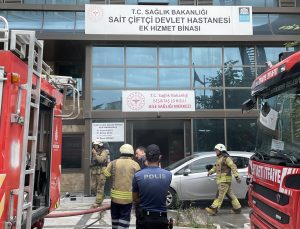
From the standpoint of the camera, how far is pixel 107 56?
15.3 metres

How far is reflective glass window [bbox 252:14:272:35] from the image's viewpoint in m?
15.8

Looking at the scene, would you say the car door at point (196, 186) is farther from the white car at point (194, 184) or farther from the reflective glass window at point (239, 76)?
the reflective glass window at point (239, 76)

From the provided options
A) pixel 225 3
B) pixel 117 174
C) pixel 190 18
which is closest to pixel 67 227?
pixel 117 174

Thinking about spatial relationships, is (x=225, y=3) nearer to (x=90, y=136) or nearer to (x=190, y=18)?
(x=190, y=18)

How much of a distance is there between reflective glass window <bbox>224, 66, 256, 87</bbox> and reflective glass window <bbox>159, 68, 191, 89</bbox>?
1.42 metres

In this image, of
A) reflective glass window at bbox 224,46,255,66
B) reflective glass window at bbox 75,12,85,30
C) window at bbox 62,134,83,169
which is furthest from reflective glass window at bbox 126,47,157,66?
window at bbox 62,134,83,169

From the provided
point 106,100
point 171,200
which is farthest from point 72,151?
point 171,200

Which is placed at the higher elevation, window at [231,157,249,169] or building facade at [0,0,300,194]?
building facade at [0,0,300,194]

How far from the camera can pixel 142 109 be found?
586 inches

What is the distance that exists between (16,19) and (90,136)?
5.12m

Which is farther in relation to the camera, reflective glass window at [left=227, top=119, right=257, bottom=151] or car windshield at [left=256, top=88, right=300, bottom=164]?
reflective glass window at [left=227, top=119, right=257, bottom=151]

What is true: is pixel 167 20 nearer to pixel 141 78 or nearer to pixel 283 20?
pixel 141 78

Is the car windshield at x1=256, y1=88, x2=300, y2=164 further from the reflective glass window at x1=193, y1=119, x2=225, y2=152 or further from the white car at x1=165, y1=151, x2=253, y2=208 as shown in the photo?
the reflective glass window at x1=193, y1=119, x2=225, y2=152

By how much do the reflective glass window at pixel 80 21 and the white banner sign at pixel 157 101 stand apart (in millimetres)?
2842
